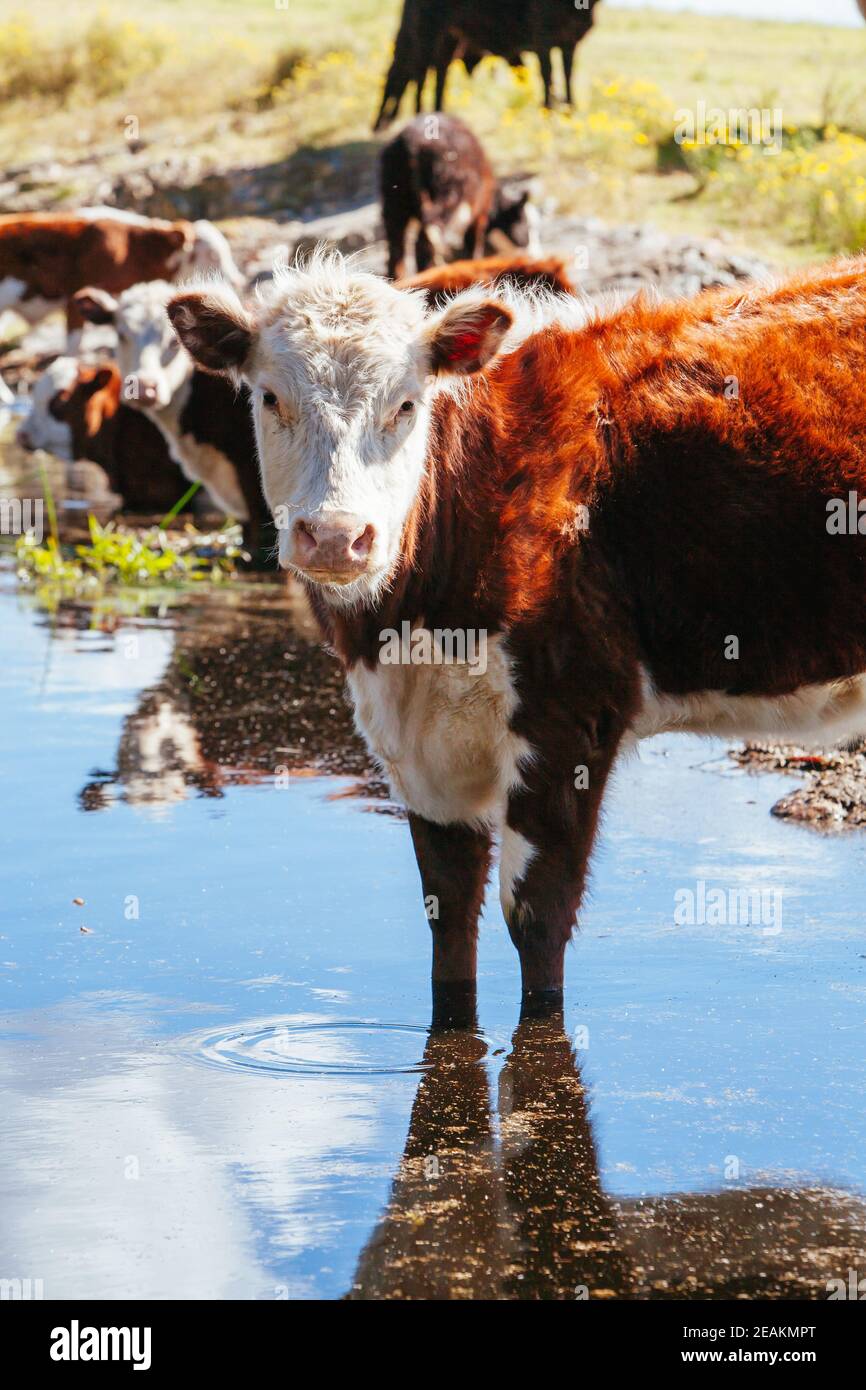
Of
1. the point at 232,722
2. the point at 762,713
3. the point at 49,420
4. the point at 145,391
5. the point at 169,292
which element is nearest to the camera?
the point at 762,713

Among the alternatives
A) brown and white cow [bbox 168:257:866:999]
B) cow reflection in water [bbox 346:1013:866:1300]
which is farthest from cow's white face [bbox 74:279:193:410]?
cow reflection in water [bbox 346:1013:866:1300]

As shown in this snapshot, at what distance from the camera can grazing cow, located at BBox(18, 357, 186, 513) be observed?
12.9 metres

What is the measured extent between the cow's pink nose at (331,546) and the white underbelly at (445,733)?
51cm

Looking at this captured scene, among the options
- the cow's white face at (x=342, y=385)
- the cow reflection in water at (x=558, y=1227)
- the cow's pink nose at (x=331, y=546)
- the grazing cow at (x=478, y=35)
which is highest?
the grazing cow at (x=478, y=35)

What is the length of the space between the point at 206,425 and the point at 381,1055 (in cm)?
748

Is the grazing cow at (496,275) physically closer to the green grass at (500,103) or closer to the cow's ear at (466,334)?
the cow's ear at (466,334)

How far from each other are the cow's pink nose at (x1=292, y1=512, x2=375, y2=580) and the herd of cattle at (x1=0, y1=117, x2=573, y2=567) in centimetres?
194

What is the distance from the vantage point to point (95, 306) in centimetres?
1240

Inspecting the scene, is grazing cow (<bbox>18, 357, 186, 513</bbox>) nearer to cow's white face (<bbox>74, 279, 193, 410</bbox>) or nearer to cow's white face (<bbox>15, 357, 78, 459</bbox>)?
cow's white face (<bbox>15, 357, 78, 459</bbox>)

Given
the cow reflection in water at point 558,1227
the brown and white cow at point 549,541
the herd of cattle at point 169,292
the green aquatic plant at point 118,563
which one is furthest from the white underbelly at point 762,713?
the green aquatic plant at point 118,563

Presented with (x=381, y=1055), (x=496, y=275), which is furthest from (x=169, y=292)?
(x=496, y=275)

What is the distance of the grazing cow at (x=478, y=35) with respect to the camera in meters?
23.5

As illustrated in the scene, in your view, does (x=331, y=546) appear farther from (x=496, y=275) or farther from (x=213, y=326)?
(x=496, y=275)

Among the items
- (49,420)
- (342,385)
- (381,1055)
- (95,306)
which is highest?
(342,385)
